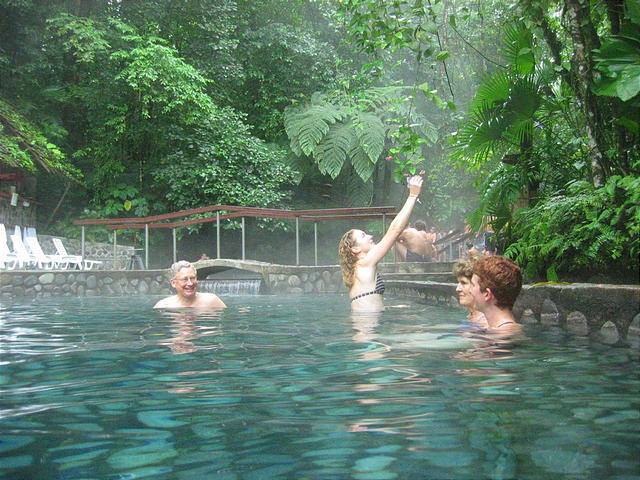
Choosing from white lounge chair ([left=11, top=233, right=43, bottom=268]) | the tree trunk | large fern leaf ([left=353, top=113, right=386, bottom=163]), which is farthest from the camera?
large fern leaf ([left=353, top=113, right=386, bottom=163])

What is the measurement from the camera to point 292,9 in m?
21.5

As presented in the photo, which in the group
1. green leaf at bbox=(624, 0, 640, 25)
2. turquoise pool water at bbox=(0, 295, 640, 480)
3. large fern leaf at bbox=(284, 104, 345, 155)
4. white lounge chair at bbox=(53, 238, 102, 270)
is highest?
large fern leaf at bbox=(284, 104, 345, 155)

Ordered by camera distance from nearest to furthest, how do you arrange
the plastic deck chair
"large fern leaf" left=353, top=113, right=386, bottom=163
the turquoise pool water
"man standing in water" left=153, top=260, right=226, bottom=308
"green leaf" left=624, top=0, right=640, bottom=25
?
the turquoise pool water
"green leaf" left=624, top=0, right=640, bottom=25
"man standing in water" left=153, top=260, right=226, bottom=308
"large fern leaf" left=353, top=113, right=386, bottom=163
the plastic deck chair

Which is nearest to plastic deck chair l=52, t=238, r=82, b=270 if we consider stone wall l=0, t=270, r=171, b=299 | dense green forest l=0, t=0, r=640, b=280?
dense green forest l=0, t=0, r=640, b=280

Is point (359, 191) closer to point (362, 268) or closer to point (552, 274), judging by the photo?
point (362, 268)

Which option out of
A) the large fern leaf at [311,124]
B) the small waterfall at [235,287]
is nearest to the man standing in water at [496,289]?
the small waterfall at [235,287]

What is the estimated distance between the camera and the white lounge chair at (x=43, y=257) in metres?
16.0

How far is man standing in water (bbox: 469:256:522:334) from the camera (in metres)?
4.45

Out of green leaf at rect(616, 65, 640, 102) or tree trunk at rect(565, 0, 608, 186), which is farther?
tree trunk at rect(565, 0, 608, 186)

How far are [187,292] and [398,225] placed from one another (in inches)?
91.0

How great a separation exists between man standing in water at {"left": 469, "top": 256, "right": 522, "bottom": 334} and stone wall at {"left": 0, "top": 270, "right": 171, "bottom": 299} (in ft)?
28.8

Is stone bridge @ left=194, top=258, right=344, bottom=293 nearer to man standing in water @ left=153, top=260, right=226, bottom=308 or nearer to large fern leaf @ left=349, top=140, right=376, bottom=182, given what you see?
large fern leaf @ left=349, top=140, right=376, bottom=182

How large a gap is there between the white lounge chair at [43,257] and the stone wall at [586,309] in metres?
13.0

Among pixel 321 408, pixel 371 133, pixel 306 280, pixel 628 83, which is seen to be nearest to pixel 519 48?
pixel 628 83
